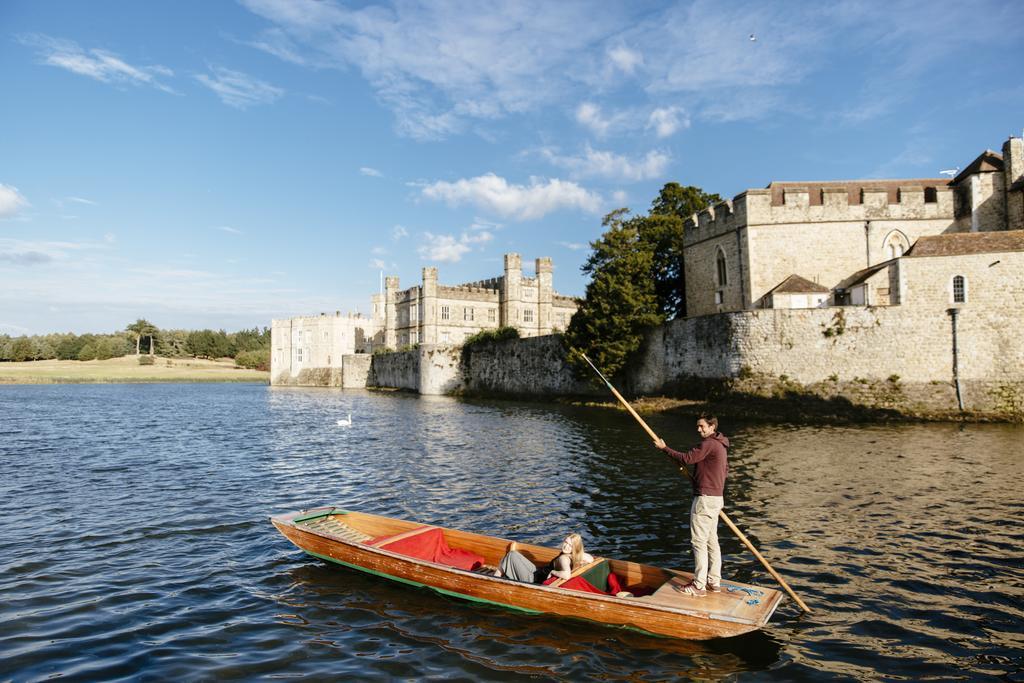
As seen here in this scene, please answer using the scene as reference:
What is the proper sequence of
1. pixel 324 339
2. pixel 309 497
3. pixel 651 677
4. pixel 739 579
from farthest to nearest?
pixel 324 339 < pixel 309 497 < pixel 739 579 < pixel 651 677

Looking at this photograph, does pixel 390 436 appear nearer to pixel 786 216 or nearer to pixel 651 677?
pixel 651 677

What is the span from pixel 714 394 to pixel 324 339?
215 feet

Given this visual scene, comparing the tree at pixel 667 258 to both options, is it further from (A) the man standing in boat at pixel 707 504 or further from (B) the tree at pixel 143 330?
(B) the tree at pixel 143 330

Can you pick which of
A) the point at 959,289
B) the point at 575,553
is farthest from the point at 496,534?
the point at 959,289

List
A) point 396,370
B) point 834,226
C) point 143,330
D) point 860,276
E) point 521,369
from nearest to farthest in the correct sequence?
1. point 860,276
2. point 834,226
3. point 521,369
4. point 396,370
5. point 143,330

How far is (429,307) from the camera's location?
3044 inches

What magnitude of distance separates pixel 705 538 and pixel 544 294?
71.8 metres

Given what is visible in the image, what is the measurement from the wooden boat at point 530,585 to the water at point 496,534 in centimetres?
29

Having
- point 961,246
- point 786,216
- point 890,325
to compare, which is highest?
point 786,216

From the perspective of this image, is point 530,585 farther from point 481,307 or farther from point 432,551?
point 481,307

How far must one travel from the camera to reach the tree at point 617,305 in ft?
130

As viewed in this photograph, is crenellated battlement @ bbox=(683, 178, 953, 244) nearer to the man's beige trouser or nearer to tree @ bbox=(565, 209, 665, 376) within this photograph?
tree @ bbox=(565, 209, 665, 376)

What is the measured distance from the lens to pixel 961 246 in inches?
1140

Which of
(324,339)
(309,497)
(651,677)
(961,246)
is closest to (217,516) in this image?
(309,497)
